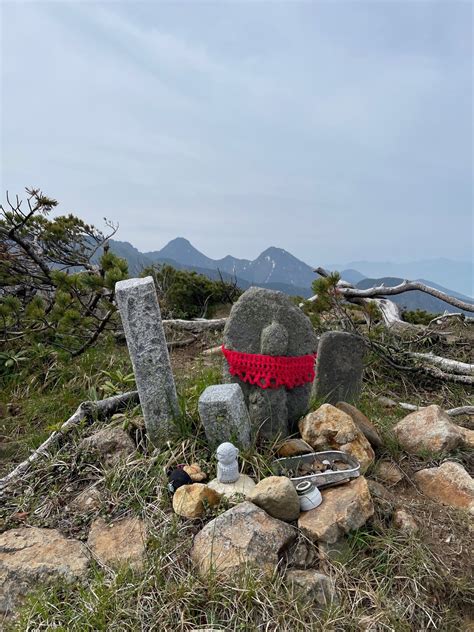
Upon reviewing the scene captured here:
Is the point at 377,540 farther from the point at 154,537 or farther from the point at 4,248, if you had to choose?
the point at 4,248

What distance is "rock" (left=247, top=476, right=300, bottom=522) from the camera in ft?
8.28

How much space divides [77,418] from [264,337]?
5.91ft

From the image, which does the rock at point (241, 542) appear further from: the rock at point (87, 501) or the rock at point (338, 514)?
the rock at point (87, 501)

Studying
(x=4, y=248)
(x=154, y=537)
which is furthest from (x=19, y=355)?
(x=154, y=537)

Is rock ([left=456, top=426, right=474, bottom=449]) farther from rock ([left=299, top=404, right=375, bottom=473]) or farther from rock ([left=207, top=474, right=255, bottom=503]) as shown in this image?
rock ([left=207, top=474, right=255, bottom=503])

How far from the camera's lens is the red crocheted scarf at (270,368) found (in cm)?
329

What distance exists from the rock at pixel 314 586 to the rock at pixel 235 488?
55 cm

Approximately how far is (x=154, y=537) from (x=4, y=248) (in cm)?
496

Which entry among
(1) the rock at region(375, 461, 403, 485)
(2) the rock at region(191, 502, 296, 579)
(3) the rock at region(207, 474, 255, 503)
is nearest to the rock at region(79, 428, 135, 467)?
(3) the rock at region(207, 474, 255, 503)

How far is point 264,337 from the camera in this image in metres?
3.29

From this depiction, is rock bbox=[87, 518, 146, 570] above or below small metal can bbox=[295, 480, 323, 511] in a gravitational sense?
below

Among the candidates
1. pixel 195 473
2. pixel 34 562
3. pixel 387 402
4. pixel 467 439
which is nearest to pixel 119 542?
pixel 34 562

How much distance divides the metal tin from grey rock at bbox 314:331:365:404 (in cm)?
90

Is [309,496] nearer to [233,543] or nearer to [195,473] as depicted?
[233,543]
